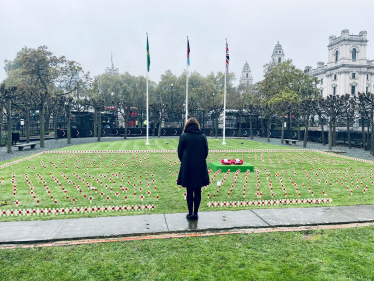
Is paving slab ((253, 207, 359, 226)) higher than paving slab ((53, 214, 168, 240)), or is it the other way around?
paving slab ((53, 214, 168, 240))

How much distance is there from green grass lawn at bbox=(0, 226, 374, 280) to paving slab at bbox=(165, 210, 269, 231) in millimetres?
464

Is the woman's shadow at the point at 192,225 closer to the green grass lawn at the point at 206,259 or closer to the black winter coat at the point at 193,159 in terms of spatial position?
the green grass lawn at the point at 206,259

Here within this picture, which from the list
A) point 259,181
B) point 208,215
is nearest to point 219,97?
point 259,181

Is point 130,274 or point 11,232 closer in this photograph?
point 130,274

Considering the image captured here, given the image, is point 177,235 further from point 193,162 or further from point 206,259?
point 193,162

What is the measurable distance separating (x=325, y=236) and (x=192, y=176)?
2.78m

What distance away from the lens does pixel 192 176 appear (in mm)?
5914

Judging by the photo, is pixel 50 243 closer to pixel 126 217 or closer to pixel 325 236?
pixel 126 217

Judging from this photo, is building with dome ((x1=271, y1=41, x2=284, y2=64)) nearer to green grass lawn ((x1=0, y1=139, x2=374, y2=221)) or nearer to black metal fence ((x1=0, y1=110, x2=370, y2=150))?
black metal fence ((x1=0, y1=110, x2=370, y2=150))

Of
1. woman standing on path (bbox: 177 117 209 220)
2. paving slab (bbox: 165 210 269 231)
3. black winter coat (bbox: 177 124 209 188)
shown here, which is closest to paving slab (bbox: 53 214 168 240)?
paving slab (bbox: 165 210 269 231)

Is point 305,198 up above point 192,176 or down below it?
below

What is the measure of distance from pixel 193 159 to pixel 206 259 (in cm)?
211

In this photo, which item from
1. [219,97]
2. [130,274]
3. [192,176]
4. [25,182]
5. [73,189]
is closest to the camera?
[130,274]

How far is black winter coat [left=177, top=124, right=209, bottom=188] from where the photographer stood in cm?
592
